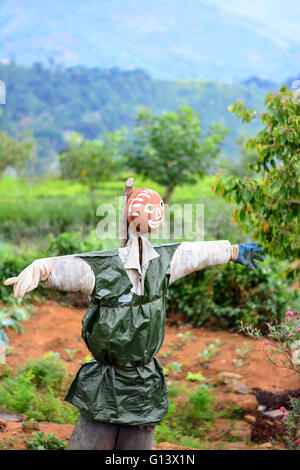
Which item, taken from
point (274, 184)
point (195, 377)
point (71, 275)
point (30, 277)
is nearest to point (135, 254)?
point (71, 275)

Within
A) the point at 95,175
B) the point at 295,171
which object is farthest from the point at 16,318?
the point at 95,175

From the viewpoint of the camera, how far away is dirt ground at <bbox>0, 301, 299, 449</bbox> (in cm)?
462

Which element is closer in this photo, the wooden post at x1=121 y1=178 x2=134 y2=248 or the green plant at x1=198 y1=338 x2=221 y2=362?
the wooden post at x1=121 y1=178 x2=134 y2=248

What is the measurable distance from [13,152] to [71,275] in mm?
15375

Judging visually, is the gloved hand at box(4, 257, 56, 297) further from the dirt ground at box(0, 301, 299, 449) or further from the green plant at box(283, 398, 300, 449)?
the dirt ground at box(0, 301, 299, 449)

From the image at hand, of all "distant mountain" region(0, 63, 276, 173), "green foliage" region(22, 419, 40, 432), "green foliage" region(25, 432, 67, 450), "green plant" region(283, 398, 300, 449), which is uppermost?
"distant mountain" region(0, 63, 276, 173)

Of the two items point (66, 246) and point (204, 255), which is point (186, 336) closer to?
point (66, 246)

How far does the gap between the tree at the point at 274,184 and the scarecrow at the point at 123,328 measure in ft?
3.78

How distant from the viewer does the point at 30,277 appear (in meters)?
2.24

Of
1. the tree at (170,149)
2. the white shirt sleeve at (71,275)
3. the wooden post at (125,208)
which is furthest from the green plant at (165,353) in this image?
the tree at (170,149)

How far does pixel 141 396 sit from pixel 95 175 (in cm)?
1065

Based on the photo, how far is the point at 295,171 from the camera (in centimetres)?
362

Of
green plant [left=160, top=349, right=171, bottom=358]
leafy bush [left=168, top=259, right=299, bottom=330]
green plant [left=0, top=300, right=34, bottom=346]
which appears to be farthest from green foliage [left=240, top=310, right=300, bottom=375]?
green plant [left=0, top=300, right=34, bottom=346]

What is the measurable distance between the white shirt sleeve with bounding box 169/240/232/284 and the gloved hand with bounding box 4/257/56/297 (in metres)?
0.63
